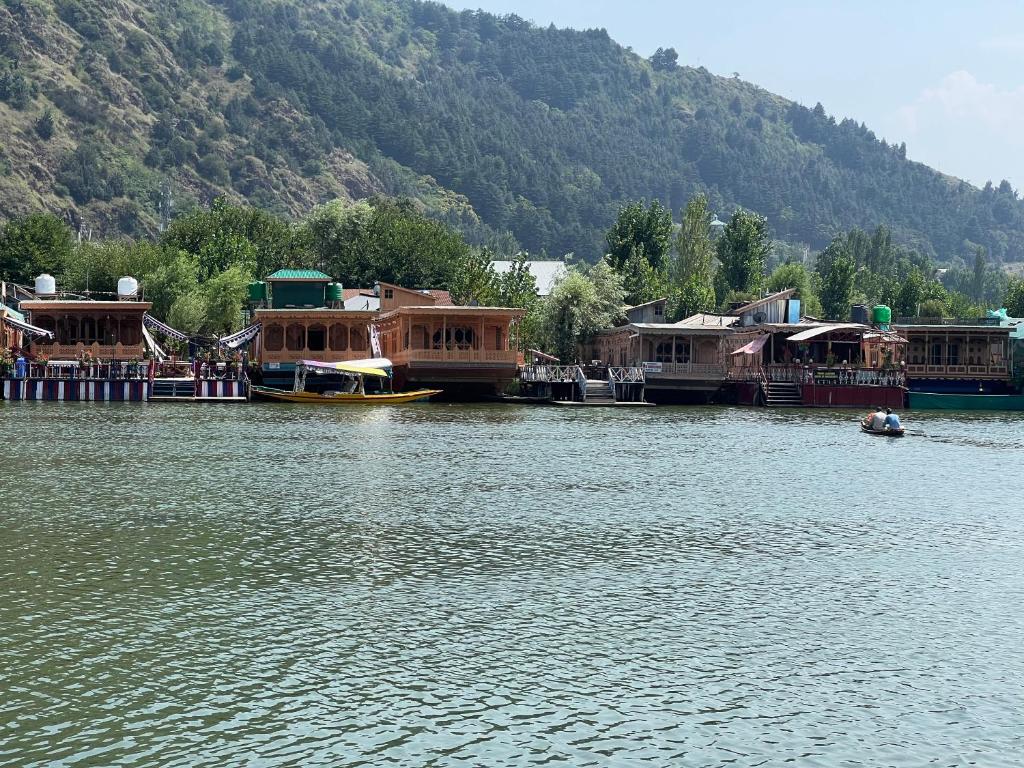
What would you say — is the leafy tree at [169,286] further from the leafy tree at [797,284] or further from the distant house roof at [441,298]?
the leafy tree at [797,284]

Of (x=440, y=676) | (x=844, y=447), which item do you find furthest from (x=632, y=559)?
(x=844, y=447)

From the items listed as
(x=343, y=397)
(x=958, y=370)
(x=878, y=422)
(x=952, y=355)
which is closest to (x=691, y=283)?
(x=952, y=355)

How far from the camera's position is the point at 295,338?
88.5 m

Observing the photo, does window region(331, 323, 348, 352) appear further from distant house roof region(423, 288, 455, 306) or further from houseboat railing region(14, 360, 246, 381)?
distant house roof region(423, 288, 455, 306)

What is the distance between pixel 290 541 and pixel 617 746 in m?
15.6

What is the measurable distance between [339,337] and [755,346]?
31.7 m

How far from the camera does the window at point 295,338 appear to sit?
88438 mm

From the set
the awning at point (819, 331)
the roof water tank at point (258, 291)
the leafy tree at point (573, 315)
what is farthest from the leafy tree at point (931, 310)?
the roof water tank at point (258, 291)

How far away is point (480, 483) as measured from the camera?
41.5 meters

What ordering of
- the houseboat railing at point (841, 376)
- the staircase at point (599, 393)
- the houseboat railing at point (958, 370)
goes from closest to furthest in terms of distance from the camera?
the staircase at point (599, 393), the houseboat railing at point (841, 376), the houseboat railing at point (958, 370)

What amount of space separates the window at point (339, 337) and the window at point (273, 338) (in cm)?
377

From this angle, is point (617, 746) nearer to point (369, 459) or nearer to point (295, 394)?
point (369, 459)

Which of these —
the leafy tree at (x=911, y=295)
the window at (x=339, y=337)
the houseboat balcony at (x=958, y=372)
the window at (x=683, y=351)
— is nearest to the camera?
the window at (x=339, y=337)

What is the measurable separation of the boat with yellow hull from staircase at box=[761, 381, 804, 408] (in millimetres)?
24675
